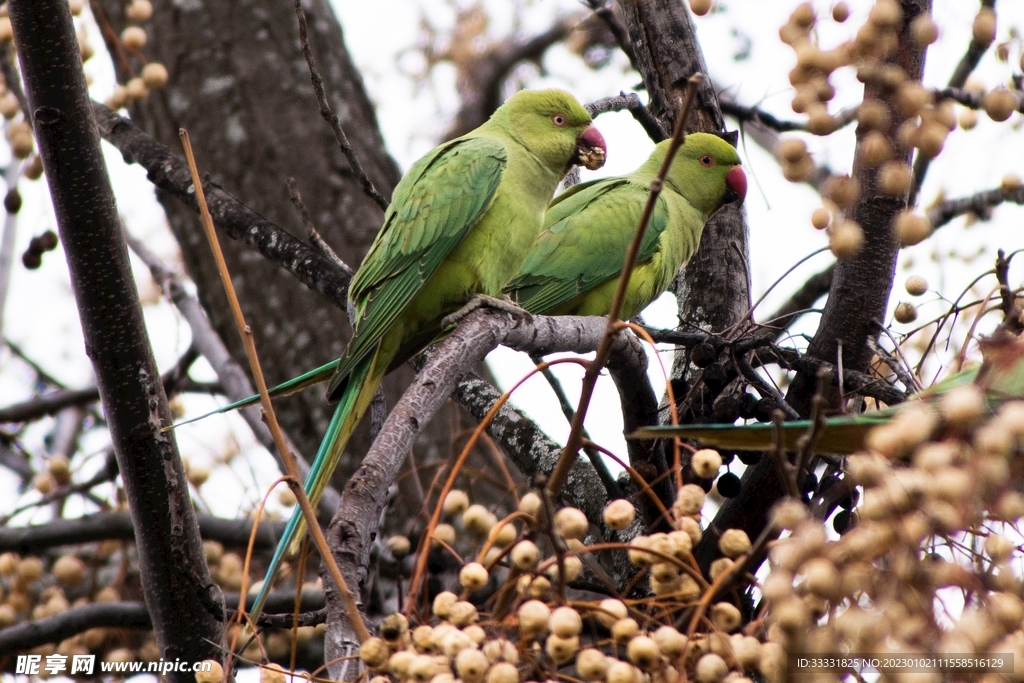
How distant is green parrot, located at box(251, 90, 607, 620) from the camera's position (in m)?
2.90

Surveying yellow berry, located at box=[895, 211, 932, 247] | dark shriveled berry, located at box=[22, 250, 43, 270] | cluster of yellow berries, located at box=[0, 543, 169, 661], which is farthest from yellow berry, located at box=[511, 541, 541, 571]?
dark shriveled berry, located at box=[22, 250, 43, 270]

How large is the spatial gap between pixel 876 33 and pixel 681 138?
26.7 inches

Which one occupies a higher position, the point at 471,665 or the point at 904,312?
the point at 904,312

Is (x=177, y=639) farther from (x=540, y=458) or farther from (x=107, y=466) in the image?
(x=107, y=466)

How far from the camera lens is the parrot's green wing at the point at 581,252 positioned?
150 inches

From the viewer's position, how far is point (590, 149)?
3633 millimetres

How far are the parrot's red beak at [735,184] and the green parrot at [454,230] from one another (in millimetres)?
604

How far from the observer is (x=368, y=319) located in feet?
9.39

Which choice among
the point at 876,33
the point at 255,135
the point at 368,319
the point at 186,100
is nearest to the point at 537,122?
the point at 368,319

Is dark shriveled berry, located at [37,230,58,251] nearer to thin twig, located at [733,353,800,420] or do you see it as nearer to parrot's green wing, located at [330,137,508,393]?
parrot's green wing, located at [330,137,508,393]

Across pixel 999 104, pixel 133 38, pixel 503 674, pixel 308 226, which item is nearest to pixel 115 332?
pixel 308 226

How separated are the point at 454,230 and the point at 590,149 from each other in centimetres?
76

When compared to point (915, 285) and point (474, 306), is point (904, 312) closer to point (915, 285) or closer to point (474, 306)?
point (915, 285)

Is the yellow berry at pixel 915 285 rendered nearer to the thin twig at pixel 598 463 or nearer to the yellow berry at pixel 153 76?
the thin twig at pixel 598 463
